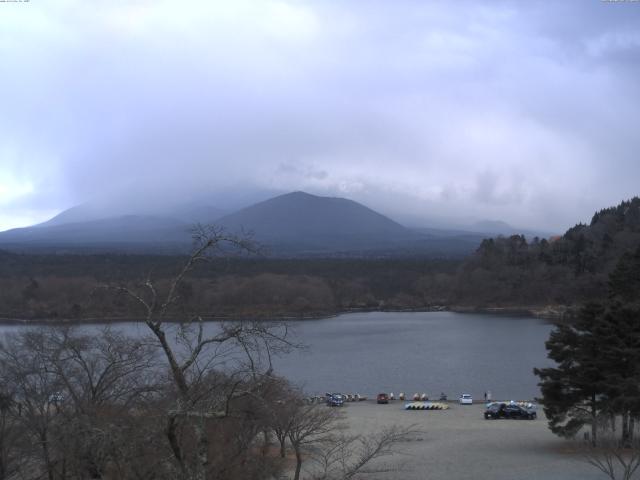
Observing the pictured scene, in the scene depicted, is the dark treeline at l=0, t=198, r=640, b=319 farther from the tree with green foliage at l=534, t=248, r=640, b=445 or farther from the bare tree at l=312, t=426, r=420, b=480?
the tree with green foliage at l=534, t=248, r=640, b=445

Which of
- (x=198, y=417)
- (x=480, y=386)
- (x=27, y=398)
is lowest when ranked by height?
(x=480, y=386)

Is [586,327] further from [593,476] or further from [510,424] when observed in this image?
[510,424]

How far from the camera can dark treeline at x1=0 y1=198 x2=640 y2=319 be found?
1802 inches

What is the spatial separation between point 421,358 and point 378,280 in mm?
34723

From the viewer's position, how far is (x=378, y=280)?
61750mm

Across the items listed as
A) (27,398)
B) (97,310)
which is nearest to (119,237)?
(97,310)

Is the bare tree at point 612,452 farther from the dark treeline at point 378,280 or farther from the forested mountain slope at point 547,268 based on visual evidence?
the forested mountain slope at point 547,268

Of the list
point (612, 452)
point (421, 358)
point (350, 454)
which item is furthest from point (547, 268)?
point (350, 454)

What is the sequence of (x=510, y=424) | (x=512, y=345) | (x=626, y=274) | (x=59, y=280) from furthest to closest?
(x=59, y=280) → (x=512, y=345) → (x=626, y=274) → (x=510, y=424)

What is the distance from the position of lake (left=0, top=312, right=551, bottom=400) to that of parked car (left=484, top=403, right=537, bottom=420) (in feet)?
12.4

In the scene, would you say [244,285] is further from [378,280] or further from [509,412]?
[509,412]

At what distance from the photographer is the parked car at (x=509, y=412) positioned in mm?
15469

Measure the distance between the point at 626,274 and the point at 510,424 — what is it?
28.6ft

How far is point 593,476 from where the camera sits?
8.93 meters
